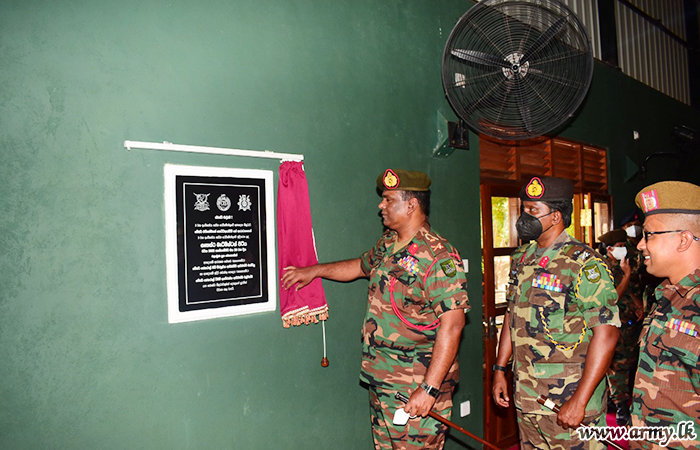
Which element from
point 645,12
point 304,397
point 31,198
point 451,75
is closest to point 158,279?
point 31,198

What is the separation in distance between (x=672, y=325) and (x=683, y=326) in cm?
4

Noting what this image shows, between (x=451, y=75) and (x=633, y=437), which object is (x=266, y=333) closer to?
(x=633, y=437)

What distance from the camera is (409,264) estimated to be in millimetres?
2207

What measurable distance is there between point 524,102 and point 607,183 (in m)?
2.61

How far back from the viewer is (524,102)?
108 inches

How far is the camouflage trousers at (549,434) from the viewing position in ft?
6.68

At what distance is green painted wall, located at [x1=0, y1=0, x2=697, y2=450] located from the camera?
1714 mm

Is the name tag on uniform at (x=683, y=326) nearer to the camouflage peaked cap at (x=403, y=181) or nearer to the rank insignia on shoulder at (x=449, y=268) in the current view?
the rank insignia on shoulder at (x=449, y=268)

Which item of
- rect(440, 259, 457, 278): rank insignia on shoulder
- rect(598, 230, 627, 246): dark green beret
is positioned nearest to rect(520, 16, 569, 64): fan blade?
rect(440, 259, 457, 278): rank insignia on shoulder

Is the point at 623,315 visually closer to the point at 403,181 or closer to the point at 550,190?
the point at 550,190

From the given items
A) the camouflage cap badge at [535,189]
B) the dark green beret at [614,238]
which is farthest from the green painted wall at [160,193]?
the dark green beret at [614,238]

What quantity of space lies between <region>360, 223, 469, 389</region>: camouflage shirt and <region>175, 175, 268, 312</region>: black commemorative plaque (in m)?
0.61

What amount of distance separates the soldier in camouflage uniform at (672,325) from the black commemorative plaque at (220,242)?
1627mm

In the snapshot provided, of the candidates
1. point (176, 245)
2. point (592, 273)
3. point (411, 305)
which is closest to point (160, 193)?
point (176, 245)
